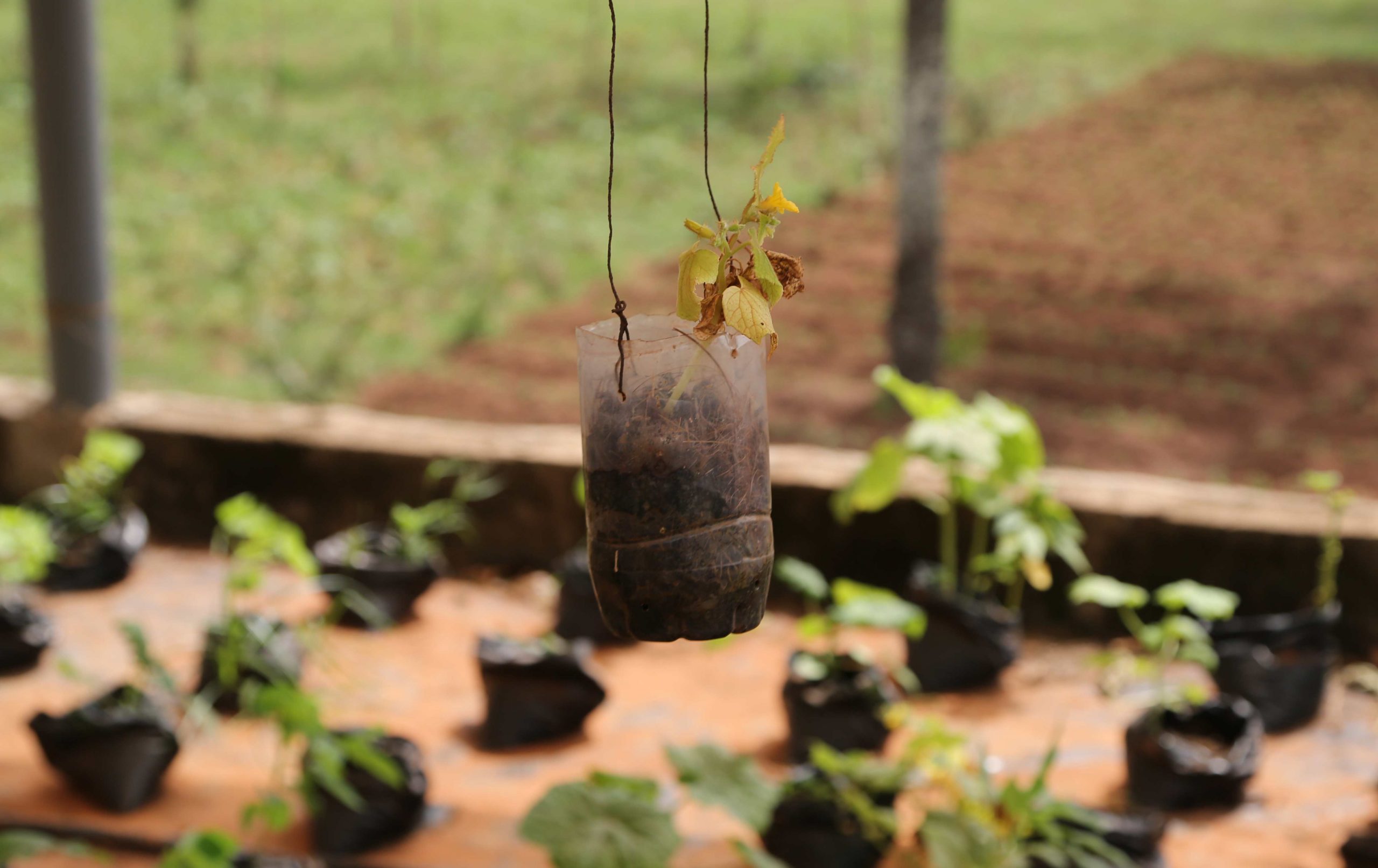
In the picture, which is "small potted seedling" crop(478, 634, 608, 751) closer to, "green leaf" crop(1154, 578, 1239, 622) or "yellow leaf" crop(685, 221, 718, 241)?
"green leaf" crop(1154, 578, 1239, 622)

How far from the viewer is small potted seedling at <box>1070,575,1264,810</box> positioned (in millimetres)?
3400

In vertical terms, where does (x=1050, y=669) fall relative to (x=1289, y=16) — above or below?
below

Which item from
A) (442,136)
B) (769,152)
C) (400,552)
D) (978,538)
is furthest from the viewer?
(442,136)

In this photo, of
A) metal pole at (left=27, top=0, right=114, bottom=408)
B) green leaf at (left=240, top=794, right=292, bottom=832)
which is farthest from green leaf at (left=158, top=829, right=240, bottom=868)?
metal pole at (left=27, top=0, right=114, bottom=408)

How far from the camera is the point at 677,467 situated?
1370 millimetres

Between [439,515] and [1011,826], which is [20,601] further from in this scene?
[1011,826]

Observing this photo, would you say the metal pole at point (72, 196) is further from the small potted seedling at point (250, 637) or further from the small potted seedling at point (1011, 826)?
the small potted seedling at point (1011, 826)

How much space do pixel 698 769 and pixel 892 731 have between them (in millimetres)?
1251

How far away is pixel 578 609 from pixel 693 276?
11.1ft

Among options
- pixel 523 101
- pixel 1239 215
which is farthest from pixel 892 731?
pixel 523 101

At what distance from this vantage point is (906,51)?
20.4 feet

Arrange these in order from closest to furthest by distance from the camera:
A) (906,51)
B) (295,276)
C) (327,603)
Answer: (327,603), (906,51), (295,276)

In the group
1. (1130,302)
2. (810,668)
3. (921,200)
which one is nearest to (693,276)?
(810,668)

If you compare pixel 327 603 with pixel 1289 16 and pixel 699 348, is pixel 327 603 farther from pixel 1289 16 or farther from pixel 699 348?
pixel 1289 16
